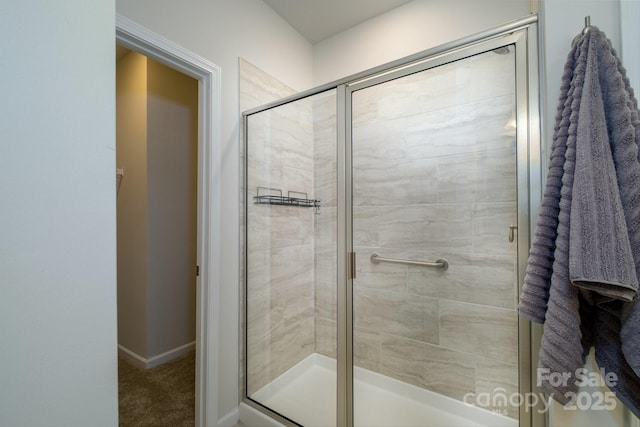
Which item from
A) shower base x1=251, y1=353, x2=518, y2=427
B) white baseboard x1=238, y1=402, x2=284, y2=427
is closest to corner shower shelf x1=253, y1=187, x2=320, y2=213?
shower base x1=251, y1=353, x2=518, y2=427

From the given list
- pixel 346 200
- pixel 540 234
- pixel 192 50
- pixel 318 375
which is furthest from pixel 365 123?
pixel 318 375

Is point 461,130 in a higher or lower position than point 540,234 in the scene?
higher

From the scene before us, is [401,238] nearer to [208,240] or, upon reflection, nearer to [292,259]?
[292,259]

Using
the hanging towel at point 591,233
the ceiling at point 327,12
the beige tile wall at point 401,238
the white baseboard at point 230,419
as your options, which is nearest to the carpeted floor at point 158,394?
the white baseboard at point 230,419

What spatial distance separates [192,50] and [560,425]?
2.04 metres

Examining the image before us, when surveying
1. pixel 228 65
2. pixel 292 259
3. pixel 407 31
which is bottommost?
pixel 292 259

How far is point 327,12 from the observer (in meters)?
1.94

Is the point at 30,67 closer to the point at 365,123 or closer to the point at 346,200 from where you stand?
the point at 346,200

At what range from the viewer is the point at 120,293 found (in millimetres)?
2379

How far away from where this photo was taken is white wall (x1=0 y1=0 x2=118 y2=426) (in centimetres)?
37

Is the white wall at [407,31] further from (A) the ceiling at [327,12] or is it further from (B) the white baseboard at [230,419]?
(B) the white baseboard at [230,419]

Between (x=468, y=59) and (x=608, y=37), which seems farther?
(x=468, y=59)

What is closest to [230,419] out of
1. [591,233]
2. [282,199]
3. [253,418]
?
[253,418]

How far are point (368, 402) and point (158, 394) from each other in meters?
1.35
